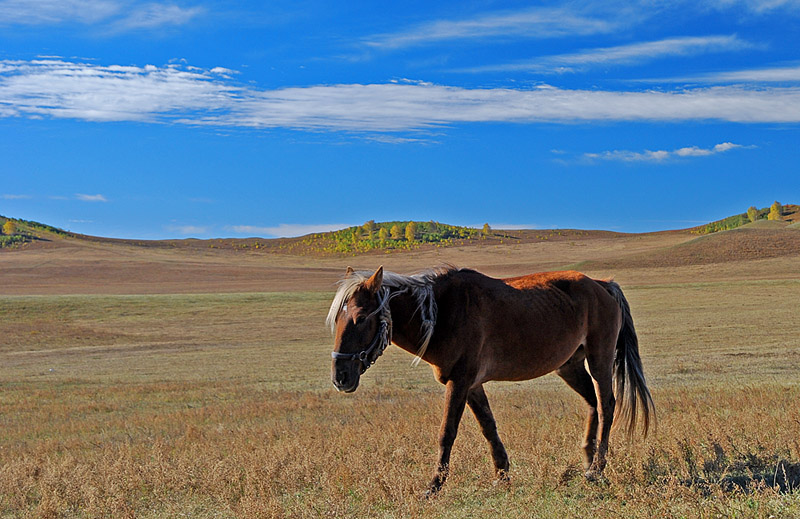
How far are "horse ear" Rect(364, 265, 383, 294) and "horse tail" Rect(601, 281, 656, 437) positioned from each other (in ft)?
8.31

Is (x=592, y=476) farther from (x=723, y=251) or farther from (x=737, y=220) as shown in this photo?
(x=737, y=220)

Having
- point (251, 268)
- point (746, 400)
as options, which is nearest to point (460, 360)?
point (746, 400)

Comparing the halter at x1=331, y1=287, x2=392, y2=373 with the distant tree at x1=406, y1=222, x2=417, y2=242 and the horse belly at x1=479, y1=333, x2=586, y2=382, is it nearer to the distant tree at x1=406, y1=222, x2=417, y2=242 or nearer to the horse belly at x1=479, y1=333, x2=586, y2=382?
the horse belly at x1=479, y1=333, x2=586, y2=382

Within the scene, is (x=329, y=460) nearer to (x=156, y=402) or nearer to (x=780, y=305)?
(x=156, y=402)

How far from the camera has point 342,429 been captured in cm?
966

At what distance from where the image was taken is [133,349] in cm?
3133

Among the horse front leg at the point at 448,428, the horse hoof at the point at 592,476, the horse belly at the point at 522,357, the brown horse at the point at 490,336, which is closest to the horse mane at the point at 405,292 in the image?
the brown horse at the point at 490,336

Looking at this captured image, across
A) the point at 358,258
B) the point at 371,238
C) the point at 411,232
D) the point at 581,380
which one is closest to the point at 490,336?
the point at 581,380

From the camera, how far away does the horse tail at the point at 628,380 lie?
6.43 m

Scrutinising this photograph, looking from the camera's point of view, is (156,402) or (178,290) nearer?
(156,402)

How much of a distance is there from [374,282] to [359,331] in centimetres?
36

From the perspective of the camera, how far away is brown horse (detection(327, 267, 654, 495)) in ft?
16.6

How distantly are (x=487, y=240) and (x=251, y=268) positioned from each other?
60.4m

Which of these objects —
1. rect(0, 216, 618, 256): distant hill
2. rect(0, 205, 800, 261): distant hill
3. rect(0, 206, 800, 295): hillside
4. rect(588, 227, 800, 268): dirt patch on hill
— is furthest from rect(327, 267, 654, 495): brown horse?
rect(0, 216, 618, 256): distant hill
